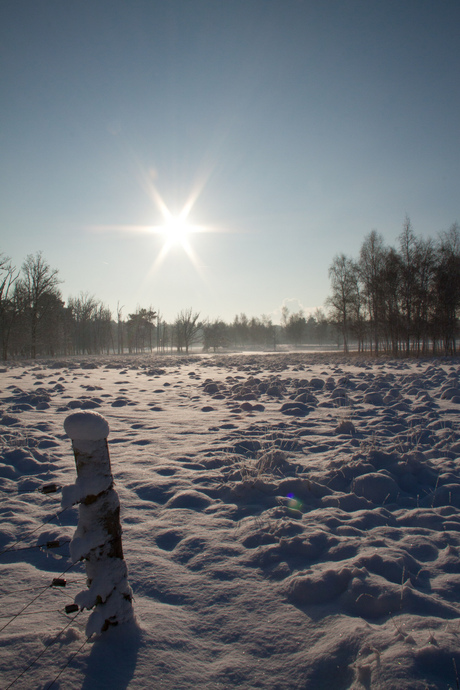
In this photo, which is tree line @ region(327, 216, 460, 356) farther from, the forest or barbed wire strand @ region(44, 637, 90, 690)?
barbed wire strand @ region(44, 637, 90, 690)

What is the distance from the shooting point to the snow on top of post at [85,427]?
5.11 feet

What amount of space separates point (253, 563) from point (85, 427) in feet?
5.25

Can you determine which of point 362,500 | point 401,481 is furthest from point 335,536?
point 401,481

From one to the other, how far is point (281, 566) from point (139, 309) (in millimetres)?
64131

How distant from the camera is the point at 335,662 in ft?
5.19

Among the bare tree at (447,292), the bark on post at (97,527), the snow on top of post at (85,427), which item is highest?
the bare tree at (447,292)

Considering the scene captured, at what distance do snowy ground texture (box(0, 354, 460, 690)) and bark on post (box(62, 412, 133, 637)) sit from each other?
0.16 meters

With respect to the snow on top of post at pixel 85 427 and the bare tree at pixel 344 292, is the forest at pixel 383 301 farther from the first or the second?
the snow on top of post at pixel 85 427

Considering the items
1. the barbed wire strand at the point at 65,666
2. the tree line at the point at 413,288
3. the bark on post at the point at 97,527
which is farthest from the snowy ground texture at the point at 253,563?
the tree line at the point at 413,288

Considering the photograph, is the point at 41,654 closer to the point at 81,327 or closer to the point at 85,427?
the point at 85,427

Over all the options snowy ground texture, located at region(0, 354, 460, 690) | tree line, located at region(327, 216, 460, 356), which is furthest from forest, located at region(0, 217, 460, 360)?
snowy ground texture, located at region(0, 354, 460, 690)

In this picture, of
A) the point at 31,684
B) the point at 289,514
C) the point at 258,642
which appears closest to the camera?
the point at 31,684

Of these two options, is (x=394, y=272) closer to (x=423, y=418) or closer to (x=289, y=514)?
(x=423, y=418)

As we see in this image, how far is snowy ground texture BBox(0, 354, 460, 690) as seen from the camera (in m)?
1.56
